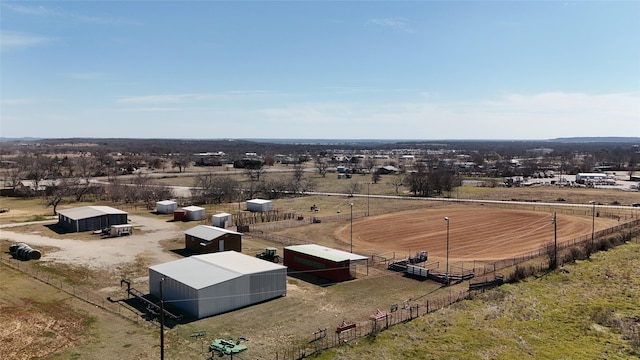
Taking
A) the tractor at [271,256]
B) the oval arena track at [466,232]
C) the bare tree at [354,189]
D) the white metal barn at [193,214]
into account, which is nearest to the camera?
the tractor at [271,256]

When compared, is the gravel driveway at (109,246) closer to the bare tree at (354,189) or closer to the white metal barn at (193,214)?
the white metal barn at (193,214)

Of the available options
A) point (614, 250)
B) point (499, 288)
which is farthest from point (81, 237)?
point (614, 250)

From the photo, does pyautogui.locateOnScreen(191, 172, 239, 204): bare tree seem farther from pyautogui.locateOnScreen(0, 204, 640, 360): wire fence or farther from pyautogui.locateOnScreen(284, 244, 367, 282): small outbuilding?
pyautogui.locateOnScreen(284, 244, 367, 282): small outbuilding

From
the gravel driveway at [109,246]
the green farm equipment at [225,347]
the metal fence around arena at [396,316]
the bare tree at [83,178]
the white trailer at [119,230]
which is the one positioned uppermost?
the bare tree at [83,178]

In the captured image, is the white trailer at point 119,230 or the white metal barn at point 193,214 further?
the white metal barn at point 193,214

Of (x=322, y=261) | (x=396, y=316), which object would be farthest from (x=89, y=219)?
(x=396, y=316)

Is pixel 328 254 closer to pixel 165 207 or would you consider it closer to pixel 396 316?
pixel 396 316

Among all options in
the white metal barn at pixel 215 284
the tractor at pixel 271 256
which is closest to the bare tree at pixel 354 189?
the tractor at pixel 271 256
